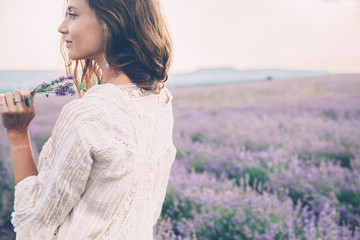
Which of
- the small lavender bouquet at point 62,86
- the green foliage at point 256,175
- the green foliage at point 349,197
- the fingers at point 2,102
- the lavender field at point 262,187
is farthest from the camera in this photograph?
the green foliage at point 256,175

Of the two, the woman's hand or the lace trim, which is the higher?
the lace trim

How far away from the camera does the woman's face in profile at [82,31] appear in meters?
1.02

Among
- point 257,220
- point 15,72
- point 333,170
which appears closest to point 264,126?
point 333,170

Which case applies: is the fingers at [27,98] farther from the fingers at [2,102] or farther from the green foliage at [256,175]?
the green foliage at [256,175]

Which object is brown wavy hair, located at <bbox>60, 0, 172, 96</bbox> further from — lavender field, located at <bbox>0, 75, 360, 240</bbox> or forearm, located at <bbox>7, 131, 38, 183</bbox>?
lavender field, located at <bbox>0, 75, 360, 240</bbox>

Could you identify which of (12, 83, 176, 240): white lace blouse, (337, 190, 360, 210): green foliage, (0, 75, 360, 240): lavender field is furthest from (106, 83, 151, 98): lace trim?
(337, 190, 360, 210): green foliage

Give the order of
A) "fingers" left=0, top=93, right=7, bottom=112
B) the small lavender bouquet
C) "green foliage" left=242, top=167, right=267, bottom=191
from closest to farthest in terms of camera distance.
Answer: "fingers" left=0, top=93, right=7, bottom=112 < the small lavender bouquet < "green foliage" left=242, top=167, right=267, bottom=191

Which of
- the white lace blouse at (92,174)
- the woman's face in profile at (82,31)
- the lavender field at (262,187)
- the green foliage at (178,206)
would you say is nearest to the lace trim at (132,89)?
the white lace blouse at (92,174)

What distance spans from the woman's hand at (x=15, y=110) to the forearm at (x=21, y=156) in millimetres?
23

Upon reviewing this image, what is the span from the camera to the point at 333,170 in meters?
3.71

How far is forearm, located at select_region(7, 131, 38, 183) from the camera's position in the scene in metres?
1.01

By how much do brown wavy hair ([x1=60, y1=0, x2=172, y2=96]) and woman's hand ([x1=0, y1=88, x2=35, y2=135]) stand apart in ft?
1.03

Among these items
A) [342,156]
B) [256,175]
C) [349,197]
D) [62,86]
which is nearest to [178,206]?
[256,175]

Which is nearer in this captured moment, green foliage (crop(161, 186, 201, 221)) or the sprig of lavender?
the sprig of lavender
